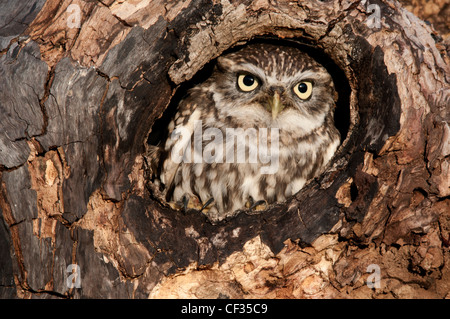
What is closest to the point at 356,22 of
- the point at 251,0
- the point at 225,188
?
the point at 251,0

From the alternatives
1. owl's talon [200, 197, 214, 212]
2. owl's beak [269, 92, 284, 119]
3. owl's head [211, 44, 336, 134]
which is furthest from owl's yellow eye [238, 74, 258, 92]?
owl's talon [200, 197, 214, 212]

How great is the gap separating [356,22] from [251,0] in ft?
2.06

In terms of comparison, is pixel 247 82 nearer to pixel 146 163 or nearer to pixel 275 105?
pixel 275 105

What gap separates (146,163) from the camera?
2.62 meters

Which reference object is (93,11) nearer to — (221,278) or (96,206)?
(96,206)

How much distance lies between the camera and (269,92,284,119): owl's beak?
2986mm

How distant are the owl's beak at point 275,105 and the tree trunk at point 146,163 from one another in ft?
1.24

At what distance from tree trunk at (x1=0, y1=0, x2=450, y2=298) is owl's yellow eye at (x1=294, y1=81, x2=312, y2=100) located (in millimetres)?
311

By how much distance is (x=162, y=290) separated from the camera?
2.59 meters

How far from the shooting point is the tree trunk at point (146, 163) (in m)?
2.43

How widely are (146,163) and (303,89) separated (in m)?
1.26

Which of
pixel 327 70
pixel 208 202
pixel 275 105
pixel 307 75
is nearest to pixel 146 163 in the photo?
pixel 208 202

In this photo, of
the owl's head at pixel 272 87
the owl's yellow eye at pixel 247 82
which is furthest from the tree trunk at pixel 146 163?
the owl's yellow eye at pixel 247 82

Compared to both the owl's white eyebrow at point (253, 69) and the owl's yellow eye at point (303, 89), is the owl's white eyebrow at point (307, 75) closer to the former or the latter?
the owl's yellow eye at point (303, 89)
